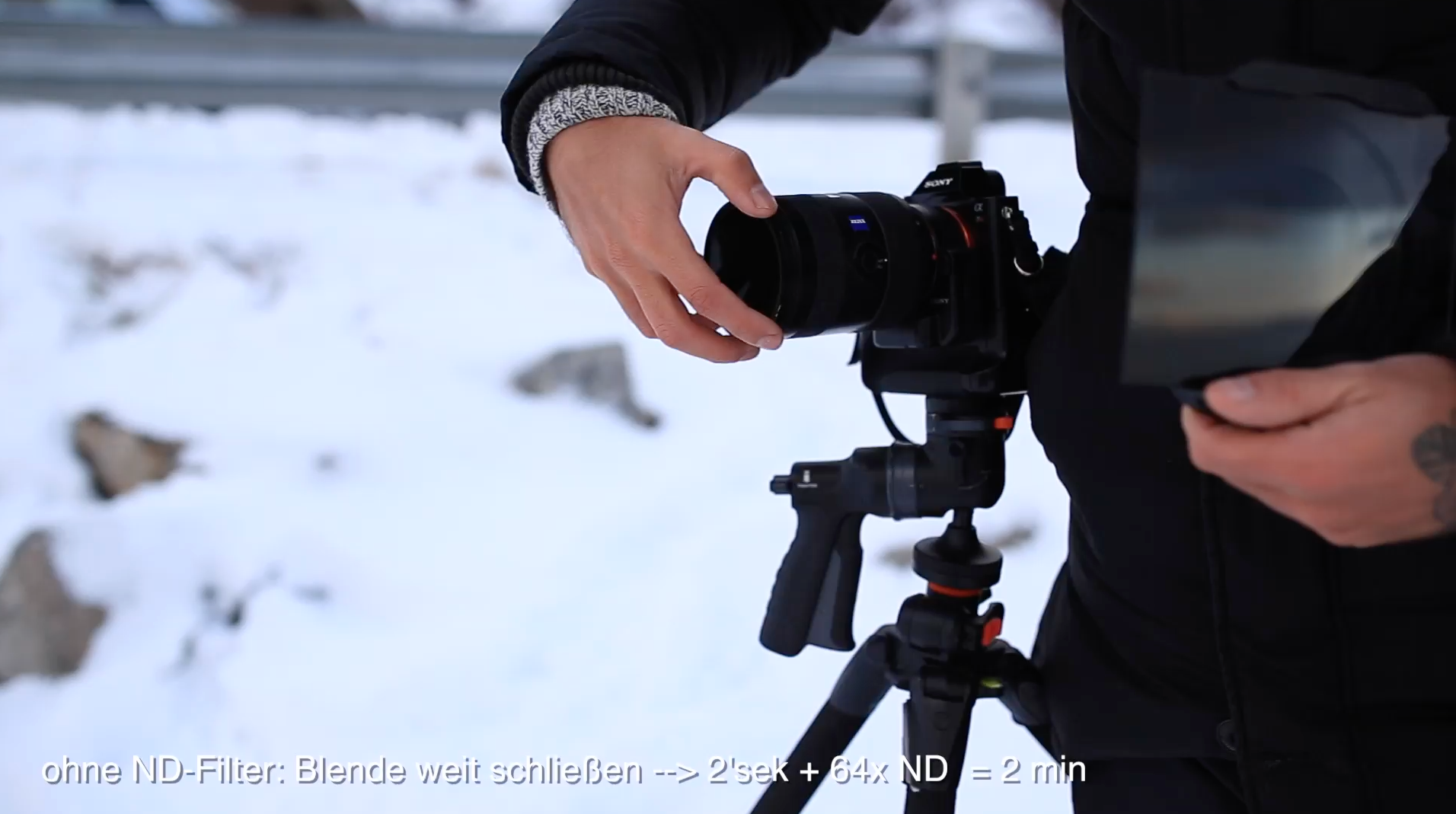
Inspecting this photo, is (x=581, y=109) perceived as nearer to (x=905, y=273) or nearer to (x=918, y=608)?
(x=905, y=273)

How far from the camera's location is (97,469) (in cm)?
176

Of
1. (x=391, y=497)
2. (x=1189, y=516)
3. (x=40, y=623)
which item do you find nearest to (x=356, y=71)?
(x=391, y=497)

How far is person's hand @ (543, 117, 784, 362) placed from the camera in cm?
66

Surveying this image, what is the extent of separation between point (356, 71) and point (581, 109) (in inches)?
71.4

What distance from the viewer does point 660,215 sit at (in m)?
0.67

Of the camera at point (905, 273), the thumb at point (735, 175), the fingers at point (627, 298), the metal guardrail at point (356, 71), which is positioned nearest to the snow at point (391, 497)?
the metal guardrail at point (356, 71)

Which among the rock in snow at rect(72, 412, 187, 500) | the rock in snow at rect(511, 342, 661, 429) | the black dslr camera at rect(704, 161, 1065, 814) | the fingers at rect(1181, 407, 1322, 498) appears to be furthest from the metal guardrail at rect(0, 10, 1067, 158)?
the fingers at rect(1181, 407, 1322, 498)

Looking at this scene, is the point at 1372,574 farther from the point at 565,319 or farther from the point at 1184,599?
the point at 565,319

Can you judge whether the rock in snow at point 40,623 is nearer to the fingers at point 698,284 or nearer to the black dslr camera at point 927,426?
the black dslr camera at point 927,426

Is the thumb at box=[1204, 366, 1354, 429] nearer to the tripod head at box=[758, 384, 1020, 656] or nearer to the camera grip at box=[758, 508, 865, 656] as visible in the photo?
the tripod head at box=[758, 384, 1020, 656]

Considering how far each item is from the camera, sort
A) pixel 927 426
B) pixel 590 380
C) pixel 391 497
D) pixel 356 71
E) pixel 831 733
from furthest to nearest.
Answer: pixel 356 71, pixel 590 380, pixel 391 497, pixel 831 733, pixel 927 426

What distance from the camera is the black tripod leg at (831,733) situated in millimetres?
997

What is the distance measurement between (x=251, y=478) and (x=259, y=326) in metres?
0.39

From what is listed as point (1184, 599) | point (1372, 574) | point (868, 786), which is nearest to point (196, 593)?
point (868, 786)
